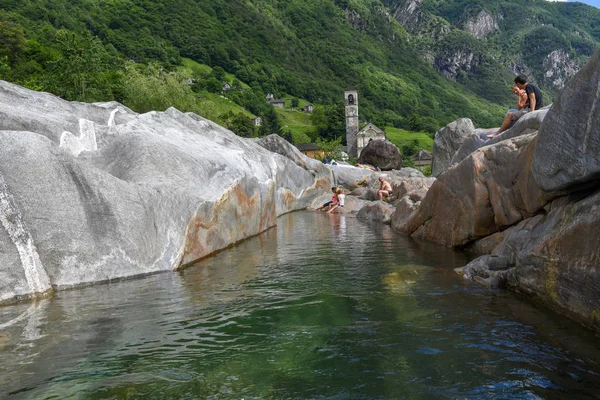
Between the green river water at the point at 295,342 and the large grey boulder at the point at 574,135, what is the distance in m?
2.27

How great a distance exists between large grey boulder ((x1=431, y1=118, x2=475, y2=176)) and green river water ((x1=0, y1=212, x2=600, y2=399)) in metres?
31.1

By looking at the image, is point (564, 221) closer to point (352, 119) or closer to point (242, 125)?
point (352, 119)

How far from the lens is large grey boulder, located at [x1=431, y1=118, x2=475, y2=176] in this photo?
40688 mm

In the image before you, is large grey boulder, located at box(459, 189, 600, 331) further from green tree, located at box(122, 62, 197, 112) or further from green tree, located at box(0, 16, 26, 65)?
green tree, located at box(0, 16, 26, 65)

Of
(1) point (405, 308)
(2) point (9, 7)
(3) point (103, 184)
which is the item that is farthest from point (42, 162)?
(2) point (9, 7)

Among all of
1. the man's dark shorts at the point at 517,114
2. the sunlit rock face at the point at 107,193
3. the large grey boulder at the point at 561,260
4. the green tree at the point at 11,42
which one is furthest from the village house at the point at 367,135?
the large grey boulder at the point at 561,260

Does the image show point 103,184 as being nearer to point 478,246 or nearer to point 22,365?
point 22,365

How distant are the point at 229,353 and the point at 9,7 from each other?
139611 mm

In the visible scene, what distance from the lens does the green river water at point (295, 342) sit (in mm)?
5793

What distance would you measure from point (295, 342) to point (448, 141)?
3682cm

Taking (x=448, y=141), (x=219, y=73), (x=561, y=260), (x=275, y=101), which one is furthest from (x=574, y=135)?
(x=275, y=101)

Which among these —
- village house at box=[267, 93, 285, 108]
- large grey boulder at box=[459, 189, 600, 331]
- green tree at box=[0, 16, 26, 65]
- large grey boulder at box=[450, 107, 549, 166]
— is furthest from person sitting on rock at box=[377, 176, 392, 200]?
village house at box=[267, 93, 285, 108]

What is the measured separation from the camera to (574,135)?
25.9 feet

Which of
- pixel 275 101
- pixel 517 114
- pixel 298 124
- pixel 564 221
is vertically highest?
pixel 275 101
